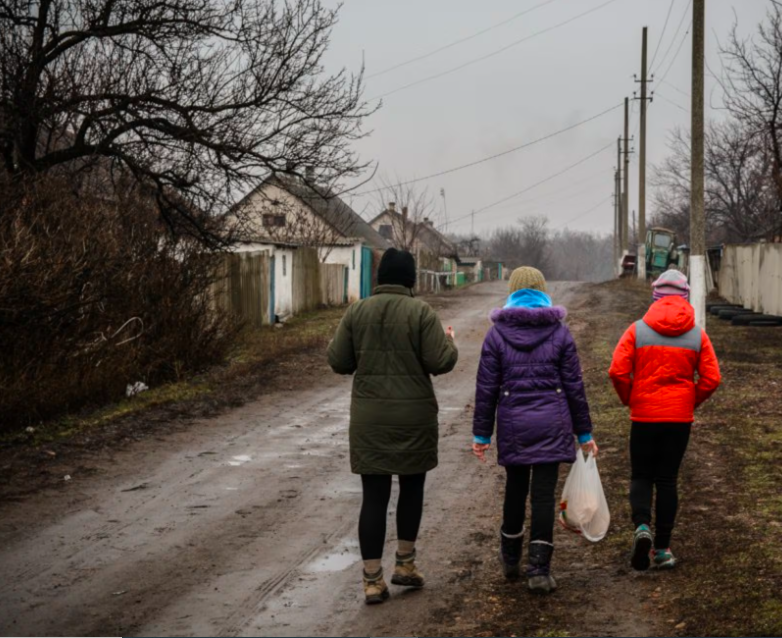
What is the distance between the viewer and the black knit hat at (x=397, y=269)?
5773 millimetres

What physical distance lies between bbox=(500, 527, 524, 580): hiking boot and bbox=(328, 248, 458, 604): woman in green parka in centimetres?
49

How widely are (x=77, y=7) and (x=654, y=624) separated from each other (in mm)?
14439

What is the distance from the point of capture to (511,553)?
584cm

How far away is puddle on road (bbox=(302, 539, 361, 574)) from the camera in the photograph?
20.3 feet

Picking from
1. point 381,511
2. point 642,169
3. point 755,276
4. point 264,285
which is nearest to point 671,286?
point 381,511

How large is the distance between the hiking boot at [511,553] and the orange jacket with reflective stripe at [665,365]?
3.26 ft

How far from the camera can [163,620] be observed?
521 centimetres

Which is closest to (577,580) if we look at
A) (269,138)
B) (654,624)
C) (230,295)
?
(654,624)

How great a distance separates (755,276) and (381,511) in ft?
69.6

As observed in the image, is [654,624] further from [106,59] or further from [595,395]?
[106,59]

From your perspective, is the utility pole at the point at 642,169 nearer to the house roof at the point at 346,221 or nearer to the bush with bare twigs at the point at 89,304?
the house roof at the point at 346,221

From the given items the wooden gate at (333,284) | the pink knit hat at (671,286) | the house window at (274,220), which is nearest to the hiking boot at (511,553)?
the pink knit hat at (671,286)

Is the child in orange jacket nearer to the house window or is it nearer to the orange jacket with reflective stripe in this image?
the orange jacket with reflective stripe

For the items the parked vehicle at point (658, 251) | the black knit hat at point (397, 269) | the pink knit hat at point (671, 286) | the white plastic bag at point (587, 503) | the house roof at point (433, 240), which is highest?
the house roof at point (433, 240)
